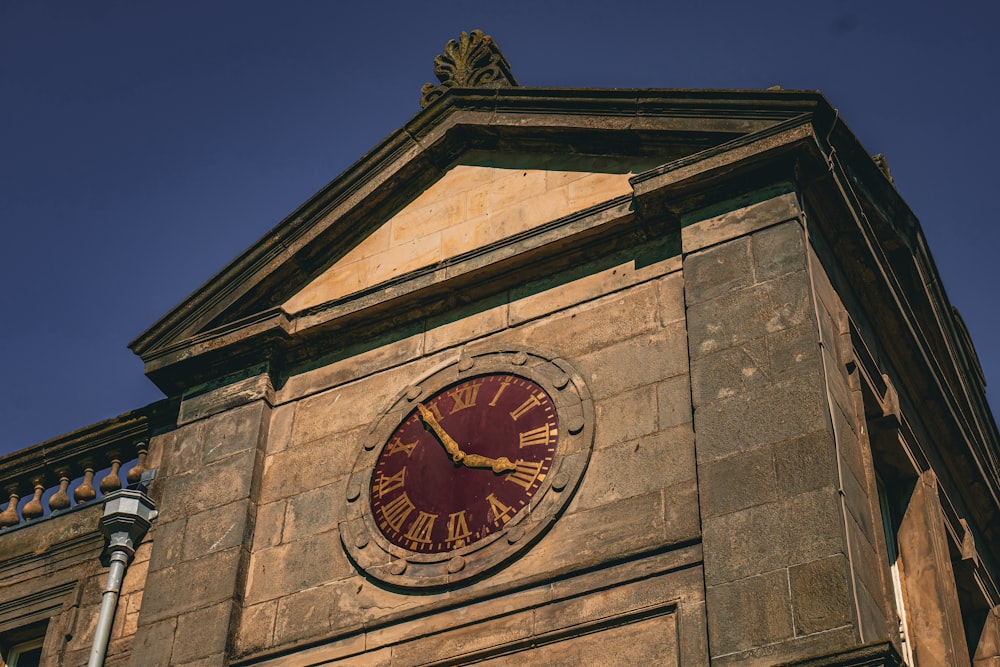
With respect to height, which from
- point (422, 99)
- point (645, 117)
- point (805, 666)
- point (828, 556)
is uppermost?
point (422, 99)

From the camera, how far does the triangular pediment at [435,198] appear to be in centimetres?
1560

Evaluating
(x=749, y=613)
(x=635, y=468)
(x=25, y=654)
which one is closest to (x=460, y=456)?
(x=635, y=468)

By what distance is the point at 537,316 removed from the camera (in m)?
14.9

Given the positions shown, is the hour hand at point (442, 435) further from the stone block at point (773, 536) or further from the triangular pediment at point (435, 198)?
the stone block at point (773, 536)

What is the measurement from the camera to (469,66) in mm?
17719

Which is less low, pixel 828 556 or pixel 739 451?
pixel 739 451

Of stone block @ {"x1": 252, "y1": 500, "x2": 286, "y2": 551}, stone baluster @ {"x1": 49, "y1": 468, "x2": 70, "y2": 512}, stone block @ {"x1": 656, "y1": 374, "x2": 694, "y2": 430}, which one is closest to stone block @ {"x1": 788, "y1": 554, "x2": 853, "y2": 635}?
stone block @ {"x1": 656, "y1": 374, "x2": 694, "y2": 430}

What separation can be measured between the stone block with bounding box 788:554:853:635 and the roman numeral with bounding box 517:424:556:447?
297 cm

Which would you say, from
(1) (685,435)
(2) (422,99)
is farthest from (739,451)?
(2) (422,99)

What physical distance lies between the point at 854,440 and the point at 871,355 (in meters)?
2.04

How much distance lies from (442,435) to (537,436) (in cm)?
97

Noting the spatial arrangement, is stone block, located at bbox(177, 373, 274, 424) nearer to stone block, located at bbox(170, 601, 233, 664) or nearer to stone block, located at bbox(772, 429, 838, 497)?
stone block, located at bbox(170, 601, 233, 664)

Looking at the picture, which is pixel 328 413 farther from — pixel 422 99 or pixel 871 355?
pixel 871 355

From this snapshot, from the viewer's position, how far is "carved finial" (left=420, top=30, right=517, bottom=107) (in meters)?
17.5
